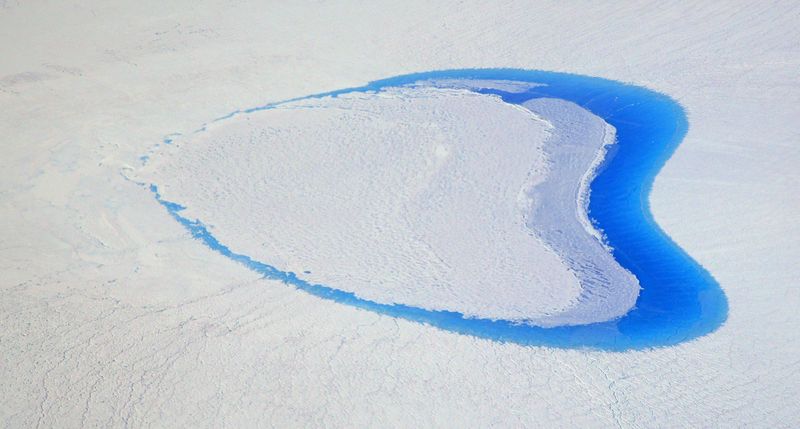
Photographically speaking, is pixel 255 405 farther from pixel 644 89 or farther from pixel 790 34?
pixel 790 34

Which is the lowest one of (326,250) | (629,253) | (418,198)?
(326,250)

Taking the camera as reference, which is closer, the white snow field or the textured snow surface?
the white snow field

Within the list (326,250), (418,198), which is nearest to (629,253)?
(418,198)

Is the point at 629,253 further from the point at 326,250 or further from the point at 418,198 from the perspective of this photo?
the point at 326,250

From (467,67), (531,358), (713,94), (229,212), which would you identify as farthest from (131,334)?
(713,94)

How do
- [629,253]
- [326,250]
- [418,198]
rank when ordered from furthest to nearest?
[418,198]
[629,253]
[326,250]

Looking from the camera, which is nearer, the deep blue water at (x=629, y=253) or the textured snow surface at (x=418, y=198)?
the deep blue water at (x=629, y=253)
